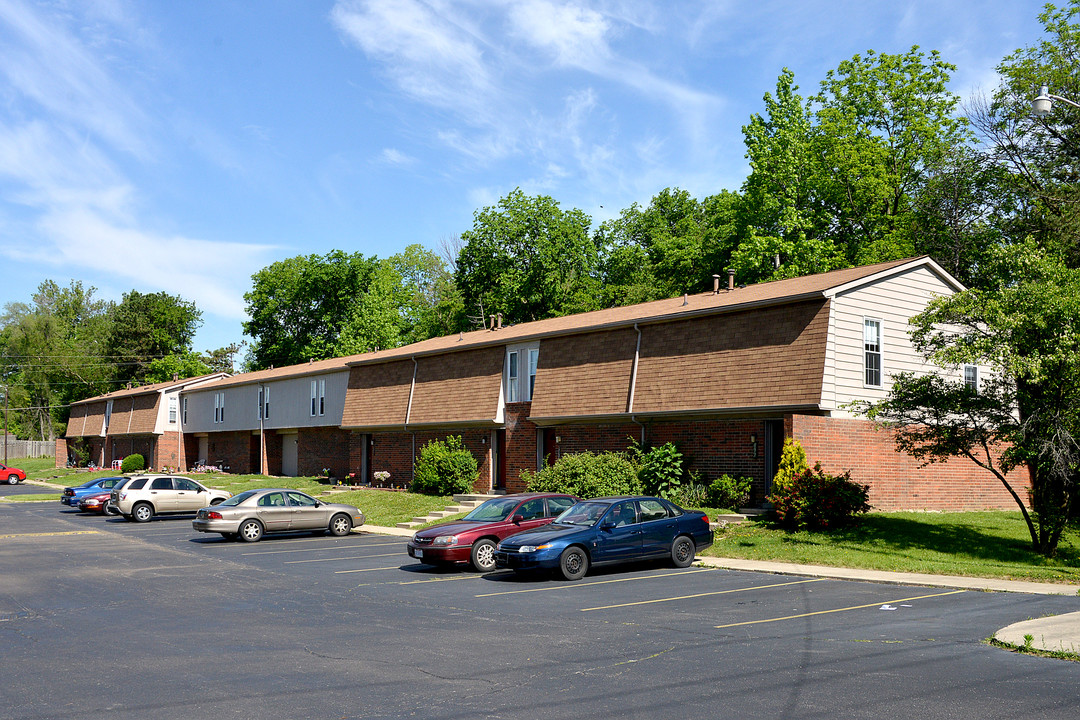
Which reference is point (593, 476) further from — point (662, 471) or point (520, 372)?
point (520, 372)

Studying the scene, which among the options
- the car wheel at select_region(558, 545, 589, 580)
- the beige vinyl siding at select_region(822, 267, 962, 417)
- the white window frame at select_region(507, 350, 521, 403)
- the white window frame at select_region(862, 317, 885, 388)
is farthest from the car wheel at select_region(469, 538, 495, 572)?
the white window frame at select_region(507, 350, 521, 403)

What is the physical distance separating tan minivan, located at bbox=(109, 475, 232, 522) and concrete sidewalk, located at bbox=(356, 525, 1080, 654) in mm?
21154

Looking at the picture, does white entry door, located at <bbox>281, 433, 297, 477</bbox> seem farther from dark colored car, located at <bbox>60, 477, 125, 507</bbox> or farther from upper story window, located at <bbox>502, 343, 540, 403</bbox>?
upper story window, located at <bbox>502, 343, 540, 403</bbox>

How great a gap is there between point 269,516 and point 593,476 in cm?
908

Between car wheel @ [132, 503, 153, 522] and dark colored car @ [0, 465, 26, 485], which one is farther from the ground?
car wheel @ [132, 503, 153, 522]

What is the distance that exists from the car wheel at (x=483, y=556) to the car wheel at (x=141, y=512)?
19.0 m

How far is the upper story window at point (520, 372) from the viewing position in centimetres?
3088

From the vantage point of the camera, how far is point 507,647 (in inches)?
405

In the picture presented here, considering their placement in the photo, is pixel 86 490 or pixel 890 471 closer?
pixel 890 471

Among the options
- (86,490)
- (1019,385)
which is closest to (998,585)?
(1019,385)

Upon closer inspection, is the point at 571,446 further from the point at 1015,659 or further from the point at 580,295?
the point at 580,295

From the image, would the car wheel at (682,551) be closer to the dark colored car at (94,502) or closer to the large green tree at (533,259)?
the dark colored car at (94,502)

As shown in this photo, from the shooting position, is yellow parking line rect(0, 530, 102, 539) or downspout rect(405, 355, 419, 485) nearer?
yellow parking line rect(0, 530, 102, 539)

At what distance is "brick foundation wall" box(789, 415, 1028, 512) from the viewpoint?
21.5m
